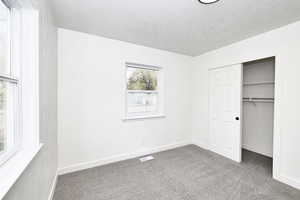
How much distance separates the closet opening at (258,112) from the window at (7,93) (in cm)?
351

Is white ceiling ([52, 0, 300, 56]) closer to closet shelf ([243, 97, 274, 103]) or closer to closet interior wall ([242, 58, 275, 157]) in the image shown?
closet interior wall ([242, 58, 275, 157])

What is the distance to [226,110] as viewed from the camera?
2863 millimetres

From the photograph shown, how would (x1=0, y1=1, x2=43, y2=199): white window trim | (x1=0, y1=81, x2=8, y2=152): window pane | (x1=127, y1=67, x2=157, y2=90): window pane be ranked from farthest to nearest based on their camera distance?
Result: (x1=127, y1=67, x2=157, y2=90): window pane, (x1=0, y1=1, x2=43, y2=199): white window trim, (x1=0, y1=81, x2=8, y2=152): window pane

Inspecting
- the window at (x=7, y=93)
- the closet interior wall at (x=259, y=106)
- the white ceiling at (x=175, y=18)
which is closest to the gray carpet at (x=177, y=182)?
the closet interior wall at (x=259, y=106)

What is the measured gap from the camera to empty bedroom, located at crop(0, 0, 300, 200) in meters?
1.10

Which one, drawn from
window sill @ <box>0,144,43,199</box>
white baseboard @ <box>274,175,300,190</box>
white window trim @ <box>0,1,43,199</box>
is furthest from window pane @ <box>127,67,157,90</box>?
white baseboard @ <box>274,175,300,190</box>

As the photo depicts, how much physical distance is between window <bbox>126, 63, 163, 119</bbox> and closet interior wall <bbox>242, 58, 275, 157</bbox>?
216 cm

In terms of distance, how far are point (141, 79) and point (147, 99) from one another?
Answer: 51 cm

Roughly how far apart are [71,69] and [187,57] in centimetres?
286

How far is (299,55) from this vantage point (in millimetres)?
1853

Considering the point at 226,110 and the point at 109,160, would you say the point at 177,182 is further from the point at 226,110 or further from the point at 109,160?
the point at 226,110

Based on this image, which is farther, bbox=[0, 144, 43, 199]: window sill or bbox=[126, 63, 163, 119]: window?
bbox=[126, 63, 163, 119]: window

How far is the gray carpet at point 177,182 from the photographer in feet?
5.59

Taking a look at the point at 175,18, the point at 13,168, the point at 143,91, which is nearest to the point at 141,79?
the point at 143,91
